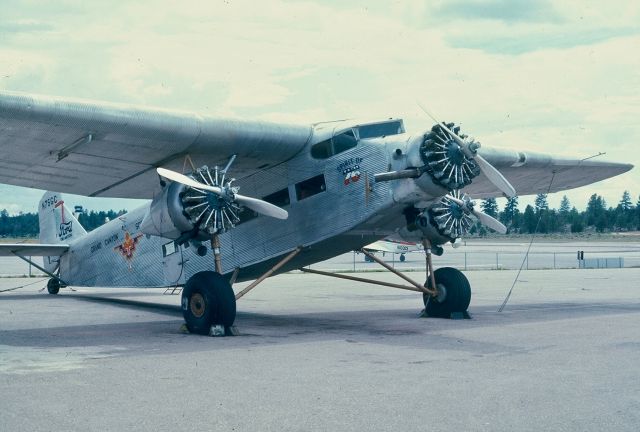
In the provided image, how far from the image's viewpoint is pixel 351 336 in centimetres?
1383

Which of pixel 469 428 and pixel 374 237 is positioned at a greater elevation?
pixel 374 237

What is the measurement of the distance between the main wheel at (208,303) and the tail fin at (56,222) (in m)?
11.4

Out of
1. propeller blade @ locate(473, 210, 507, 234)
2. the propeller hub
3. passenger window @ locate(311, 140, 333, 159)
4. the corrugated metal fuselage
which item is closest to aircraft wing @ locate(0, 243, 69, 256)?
the corrugated metal fuselage

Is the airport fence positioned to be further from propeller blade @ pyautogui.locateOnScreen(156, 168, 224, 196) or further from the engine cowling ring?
the engine cowling ring

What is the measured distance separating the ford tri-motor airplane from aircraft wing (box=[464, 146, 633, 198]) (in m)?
0.09

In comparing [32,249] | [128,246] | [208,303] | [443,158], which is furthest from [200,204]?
[32,249]

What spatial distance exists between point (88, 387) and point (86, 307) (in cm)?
1294

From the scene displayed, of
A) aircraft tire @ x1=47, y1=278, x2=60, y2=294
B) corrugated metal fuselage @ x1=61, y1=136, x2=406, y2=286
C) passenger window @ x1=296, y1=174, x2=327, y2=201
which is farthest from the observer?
aircraft tire @ x1=47, y1=278, x2=60, y2=294

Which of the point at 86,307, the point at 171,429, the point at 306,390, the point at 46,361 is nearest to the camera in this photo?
the point at 171,429

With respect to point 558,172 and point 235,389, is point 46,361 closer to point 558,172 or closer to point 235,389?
point 235,389

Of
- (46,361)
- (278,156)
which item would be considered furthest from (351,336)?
(46,361)

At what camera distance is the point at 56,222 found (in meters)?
26.0

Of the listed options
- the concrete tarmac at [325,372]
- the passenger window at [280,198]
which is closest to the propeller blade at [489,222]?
the concrete tarmac at [325,372]

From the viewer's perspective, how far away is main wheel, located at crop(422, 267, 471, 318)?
55.7ft
